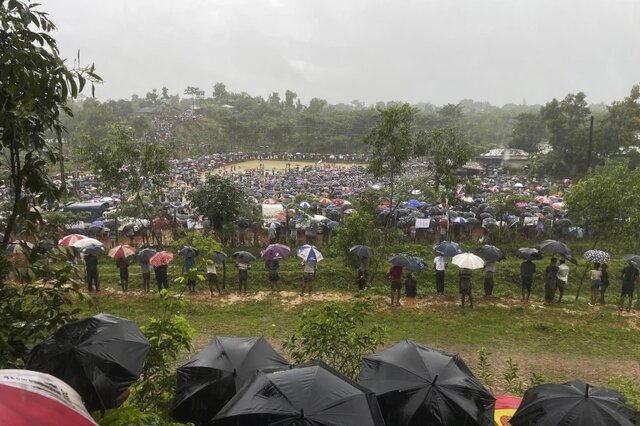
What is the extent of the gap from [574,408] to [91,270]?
Result: 34.0 ft

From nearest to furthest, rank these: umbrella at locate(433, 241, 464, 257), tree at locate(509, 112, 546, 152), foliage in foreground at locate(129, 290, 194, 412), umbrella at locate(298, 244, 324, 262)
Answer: foliage in foreground at locate(129, 290, 194, 412) < umbrella at locate(298, 244, 324, 262) < umbrella at locate(433, 241, 464, 257) < tree at locate(509, 112, 546, 152)

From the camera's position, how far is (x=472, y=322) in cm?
957

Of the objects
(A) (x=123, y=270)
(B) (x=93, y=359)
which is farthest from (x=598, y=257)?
(A) (x=123, y=270)

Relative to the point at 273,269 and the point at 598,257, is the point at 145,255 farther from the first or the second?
the point at 598,257

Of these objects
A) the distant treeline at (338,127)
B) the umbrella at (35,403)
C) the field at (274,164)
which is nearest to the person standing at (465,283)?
the umbrella at (35,403)

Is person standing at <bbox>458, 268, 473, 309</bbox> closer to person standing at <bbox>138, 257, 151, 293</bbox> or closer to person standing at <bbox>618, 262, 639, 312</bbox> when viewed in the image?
person standing at <bbox>618, 262, 639, 312</bbox>

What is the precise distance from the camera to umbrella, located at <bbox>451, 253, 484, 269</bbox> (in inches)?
400

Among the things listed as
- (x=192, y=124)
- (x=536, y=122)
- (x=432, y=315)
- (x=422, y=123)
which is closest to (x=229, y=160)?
(x=192, y=124)

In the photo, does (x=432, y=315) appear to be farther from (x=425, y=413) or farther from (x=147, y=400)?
(x=147, y=400)

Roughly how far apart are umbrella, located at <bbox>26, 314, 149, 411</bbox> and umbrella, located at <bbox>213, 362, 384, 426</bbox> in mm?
1031

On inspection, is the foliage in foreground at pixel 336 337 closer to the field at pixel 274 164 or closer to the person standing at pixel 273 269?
the person standing at pixel 273 269

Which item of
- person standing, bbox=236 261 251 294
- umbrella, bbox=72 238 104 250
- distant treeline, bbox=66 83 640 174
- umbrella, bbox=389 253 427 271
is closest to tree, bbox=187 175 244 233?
person standing, bbox=236 261 251 294

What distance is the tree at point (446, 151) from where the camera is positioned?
1309 cm

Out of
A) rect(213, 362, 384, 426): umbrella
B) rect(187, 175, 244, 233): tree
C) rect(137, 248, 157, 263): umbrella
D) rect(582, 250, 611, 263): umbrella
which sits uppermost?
rect(187, 175, 244, 233): tree
